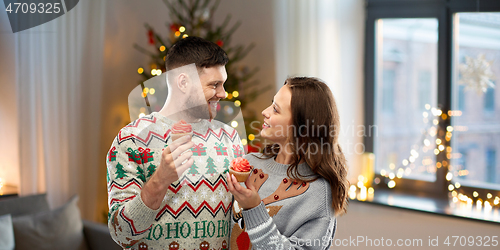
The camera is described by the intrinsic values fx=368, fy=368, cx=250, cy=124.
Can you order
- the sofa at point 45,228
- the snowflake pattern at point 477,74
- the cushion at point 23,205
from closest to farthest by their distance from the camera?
the sofa at point 45,228, the cushion at point 23,205, the snowflake pattern at point 477,74

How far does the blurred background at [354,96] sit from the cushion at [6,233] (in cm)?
67

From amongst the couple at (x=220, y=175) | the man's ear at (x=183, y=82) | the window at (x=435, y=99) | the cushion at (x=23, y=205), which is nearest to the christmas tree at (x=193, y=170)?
the couple at (x=220, y=175)

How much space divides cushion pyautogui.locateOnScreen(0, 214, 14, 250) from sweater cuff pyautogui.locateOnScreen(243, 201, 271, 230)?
1.70 m

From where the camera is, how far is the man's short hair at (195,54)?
1.20 m

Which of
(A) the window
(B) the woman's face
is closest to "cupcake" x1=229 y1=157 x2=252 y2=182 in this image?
(B) the woman's face

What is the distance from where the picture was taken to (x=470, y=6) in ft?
8.23

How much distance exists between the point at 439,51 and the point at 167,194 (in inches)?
91.4

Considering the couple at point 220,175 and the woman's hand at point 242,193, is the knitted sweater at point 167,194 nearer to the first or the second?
the couple at point 220,175

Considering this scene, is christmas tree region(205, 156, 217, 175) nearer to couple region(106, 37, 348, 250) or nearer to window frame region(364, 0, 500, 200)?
couple region(106, 37, 348, 250)

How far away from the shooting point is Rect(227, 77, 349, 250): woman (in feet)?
3.85

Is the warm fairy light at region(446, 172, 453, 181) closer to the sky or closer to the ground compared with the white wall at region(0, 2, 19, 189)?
closer to the ground

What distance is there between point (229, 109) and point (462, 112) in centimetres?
193

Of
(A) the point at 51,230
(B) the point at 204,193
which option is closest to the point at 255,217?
(B) the point at 204,193

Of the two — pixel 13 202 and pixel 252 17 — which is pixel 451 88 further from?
pixel 13 202
